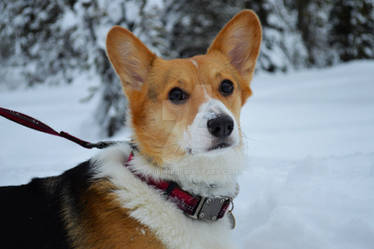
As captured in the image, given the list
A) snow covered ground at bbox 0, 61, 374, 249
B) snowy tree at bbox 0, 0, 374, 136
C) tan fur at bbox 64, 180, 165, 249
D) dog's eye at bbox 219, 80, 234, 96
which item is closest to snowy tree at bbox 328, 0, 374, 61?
snowy tree at bbox 0, 0, 374, 136

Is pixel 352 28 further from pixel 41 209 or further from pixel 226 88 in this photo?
pixel 41 209

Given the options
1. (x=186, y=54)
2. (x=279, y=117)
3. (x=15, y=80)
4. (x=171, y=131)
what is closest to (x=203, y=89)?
(x=171, y=131)

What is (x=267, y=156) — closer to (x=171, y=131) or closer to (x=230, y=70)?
(x=230, y=70)

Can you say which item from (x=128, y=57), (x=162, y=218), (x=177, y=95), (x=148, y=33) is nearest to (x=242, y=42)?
(x=177, y=95)

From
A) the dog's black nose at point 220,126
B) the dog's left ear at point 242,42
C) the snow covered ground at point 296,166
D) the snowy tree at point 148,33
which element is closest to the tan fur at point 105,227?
the dog's black nose at point 220,126

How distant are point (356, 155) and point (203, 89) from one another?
109 inches

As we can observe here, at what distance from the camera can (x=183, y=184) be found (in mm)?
1744

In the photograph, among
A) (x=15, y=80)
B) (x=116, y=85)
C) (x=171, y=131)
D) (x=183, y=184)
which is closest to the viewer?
(x=183, y=184)

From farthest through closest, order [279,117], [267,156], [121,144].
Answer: [279,117]
[267,156]
[121,144]

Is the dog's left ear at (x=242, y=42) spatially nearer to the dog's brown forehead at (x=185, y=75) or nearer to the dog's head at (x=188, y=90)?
the dog's head at (x=188, y=90)

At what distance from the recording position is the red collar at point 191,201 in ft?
5.47

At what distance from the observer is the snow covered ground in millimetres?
2234

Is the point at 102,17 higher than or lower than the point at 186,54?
higher

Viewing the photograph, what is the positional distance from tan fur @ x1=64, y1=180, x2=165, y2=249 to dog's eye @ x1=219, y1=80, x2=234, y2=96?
1090mm
